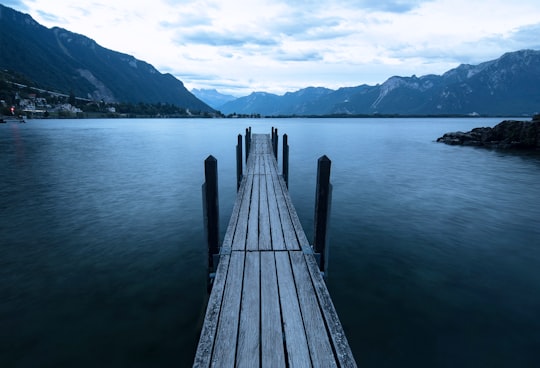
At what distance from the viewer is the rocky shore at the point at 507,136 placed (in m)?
42.7

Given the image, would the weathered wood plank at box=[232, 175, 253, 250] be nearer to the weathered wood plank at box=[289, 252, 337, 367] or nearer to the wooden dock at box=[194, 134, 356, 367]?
the wooden dock at box=[194, 134, 356, 367]

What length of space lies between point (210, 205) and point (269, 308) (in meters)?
3.65

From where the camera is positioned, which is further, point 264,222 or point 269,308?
point 264,222

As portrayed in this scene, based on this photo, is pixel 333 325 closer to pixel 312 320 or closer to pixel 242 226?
pixel 312 320

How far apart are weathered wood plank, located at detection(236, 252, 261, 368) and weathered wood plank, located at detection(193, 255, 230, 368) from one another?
42cm

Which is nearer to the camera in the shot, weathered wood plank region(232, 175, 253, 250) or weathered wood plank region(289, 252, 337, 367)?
weathered wood plank region(289, 252, 337, 367)

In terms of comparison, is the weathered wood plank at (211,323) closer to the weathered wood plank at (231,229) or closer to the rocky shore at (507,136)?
the weathered wood plank at (231,229)

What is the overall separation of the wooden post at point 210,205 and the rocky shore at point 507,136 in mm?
52070

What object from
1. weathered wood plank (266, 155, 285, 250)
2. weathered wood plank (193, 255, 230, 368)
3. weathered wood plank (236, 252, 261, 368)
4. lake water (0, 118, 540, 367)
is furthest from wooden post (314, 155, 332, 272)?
weathered wood plank (193, 255, 230, 368)

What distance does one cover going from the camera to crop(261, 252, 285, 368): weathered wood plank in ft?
14.0

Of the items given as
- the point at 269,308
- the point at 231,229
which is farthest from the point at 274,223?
the point at 269,308

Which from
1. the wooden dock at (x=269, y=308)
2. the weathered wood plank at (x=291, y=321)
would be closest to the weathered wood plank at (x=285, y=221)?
the wooden dock at (x=269, y=308)

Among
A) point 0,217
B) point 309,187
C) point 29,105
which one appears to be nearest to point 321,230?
point 309,187

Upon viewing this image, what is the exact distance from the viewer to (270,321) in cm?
500
